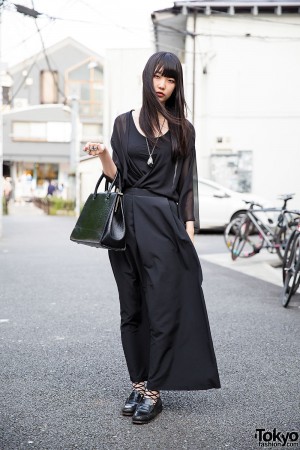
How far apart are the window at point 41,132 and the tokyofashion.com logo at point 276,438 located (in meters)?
48.3

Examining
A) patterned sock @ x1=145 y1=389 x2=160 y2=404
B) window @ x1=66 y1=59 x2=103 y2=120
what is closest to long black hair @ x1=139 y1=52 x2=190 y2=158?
patterned sock @ x1=145 y1=389 x2=160 y2=404

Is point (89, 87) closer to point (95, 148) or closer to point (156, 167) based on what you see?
point (156, 167)

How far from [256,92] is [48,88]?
32894 mm

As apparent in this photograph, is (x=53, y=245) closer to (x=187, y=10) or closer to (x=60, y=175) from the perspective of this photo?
(x=187, y=10)

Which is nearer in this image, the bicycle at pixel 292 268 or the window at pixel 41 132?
the bicycle at pixel 292 268

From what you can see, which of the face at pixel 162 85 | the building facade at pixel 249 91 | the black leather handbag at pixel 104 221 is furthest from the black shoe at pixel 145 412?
the building facade at pixel 249 91

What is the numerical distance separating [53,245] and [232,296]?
286 inches

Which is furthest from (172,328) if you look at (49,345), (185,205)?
(49,345)

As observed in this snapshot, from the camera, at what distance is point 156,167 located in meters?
3.17

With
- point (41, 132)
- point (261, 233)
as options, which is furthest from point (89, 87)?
point (261, 233)

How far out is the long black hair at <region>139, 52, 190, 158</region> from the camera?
10.3ft

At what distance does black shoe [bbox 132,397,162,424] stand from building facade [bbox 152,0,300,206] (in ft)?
65.0

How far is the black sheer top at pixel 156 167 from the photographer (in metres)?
3.18

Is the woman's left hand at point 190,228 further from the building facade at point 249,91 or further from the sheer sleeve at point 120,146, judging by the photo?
the building facade at point 249,91
